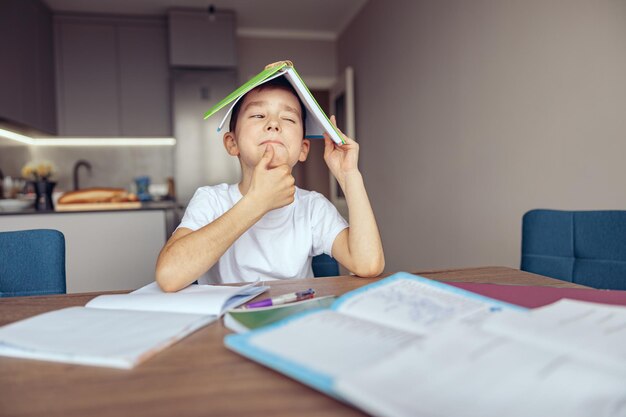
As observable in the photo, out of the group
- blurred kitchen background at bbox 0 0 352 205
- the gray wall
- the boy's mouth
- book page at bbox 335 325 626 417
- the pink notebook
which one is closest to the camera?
book page at bbox 335 325 626 417

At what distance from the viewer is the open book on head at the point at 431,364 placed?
34cm

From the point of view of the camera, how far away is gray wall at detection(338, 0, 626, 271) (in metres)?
1.66

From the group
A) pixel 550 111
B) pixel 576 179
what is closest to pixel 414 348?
pixel 576 179

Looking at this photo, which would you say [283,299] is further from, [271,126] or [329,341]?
[271,126]

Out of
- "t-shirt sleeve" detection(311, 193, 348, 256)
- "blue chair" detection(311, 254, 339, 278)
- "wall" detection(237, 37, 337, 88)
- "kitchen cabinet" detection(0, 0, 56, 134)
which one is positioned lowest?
"blue chair" detection(311, 254, 339, 278)

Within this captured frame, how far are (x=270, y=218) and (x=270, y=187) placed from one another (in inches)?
11.6

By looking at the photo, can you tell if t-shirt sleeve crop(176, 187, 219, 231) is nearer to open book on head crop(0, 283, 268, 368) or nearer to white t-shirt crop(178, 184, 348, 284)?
white t-shirt crop(178, 184, 348, 284)

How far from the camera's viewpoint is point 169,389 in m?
0.42

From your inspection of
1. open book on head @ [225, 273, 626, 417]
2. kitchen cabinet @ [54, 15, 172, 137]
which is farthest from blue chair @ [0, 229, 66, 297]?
kitchen cabinet @ [54, 15, 172, 137]

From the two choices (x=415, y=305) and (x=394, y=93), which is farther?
(x=394, y=93)

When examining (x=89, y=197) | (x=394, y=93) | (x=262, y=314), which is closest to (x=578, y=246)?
(x=262, y=314)

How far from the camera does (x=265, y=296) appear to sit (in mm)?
768

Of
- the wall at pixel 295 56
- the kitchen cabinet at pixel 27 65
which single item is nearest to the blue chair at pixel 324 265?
the kitchen cabinet at pixel 27 65

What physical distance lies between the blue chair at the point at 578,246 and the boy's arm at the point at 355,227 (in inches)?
19.6
